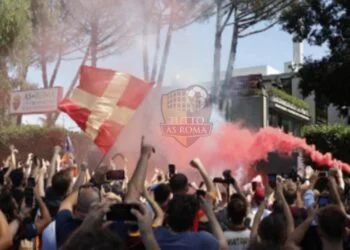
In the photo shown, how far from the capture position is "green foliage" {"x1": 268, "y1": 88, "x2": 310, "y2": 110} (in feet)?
98.4

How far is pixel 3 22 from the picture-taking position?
78.5 feet

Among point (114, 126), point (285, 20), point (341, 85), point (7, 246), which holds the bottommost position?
point (7, 246)

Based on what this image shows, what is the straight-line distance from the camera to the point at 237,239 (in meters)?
4.48

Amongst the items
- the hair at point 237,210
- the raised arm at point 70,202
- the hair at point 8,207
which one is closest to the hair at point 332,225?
the hair at point 237,210

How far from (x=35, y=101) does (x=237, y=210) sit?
70.3 feet

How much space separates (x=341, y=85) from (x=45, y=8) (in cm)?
1348

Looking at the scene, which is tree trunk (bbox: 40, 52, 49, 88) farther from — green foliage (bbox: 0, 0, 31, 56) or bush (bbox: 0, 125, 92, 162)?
bush (bbox: 0, 125, 92, 162)

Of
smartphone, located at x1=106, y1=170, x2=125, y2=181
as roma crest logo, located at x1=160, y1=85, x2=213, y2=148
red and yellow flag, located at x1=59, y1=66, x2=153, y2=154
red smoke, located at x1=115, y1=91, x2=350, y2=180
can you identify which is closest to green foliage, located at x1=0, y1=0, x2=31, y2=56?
red smoke, located at x1=115, y1=91, x2=350, y2=180

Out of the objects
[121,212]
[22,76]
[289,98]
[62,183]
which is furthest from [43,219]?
[289,98]

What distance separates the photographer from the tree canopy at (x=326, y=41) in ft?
71.6

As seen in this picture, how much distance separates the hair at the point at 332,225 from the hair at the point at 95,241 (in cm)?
172

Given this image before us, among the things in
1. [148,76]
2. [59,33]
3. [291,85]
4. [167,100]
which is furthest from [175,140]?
[291,85]

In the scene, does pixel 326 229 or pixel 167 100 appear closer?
pixel 326 229

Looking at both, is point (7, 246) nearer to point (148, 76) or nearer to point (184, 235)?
point (184, 235)
